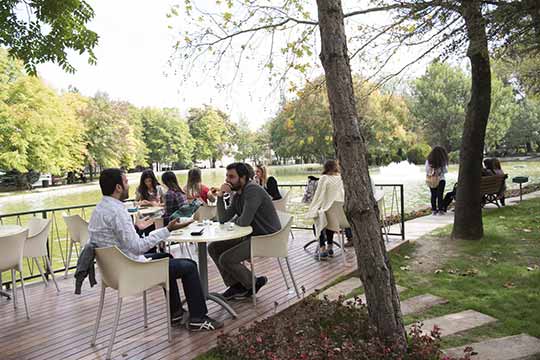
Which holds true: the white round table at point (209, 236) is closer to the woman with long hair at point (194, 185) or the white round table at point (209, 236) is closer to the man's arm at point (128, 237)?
the man's arm at point (128, 237)

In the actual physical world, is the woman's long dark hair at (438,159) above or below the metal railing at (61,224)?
above

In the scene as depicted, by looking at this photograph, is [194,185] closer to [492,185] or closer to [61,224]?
[492,185]

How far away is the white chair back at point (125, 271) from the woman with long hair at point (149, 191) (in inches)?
133

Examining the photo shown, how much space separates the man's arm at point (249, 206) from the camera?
4223 mm

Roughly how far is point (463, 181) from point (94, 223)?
19.3 feet

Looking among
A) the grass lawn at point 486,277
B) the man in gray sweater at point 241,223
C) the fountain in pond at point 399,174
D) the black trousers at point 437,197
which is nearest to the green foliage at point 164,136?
the fountain in pond at point 399,174

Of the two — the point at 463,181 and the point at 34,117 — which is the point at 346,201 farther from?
the point at 34,117

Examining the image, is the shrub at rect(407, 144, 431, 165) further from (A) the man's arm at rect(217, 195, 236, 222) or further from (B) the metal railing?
(A) the man's arm at rect(217, 195, 236, 222)

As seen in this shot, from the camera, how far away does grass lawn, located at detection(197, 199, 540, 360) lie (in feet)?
12.3

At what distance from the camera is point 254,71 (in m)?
5.39

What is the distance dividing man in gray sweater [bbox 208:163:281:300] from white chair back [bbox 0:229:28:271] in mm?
1918

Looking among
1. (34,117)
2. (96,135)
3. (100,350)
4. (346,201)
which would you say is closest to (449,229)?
(346,201)

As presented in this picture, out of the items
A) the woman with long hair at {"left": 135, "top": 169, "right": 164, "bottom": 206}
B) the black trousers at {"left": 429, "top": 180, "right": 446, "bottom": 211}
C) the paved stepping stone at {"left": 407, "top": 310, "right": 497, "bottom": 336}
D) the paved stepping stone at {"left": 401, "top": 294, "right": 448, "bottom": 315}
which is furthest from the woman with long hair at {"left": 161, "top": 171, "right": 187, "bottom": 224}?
the black trousers at {"left": 429, "top": 180, "right": 446, "bottom": 211}

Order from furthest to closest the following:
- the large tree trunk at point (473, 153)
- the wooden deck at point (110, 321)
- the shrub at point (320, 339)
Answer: the large tree trunk at point (473, 153)
the wooden deck at point (110, 321)
the shrub at point (320, 339)
